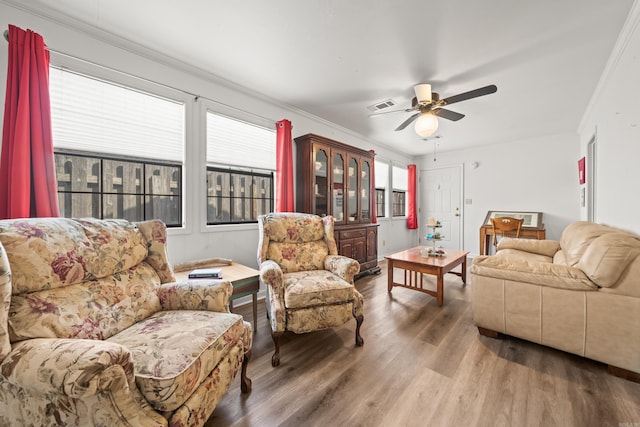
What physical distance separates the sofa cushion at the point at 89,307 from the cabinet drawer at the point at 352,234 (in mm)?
2331

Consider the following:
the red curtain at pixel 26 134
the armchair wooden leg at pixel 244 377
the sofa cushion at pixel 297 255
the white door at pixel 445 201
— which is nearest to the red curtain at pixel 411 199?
the white door at pixel 445 201

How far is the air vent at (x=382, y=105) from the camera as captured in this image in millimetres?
3062

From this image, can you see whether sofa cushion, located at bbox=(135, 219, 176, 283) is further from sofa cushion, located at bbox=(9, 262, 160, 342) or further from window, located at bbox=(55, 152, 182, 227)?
window, located at bbox=(55, 152, 182, 227)

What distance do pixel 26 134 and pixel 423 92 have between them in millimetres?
3078

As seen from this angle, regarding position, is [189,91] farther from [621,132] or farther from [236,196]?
[621,132]

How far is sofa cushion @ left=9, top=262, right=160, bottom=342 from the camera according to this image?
3.20 ft

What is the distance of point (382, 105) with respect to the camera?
3.15m

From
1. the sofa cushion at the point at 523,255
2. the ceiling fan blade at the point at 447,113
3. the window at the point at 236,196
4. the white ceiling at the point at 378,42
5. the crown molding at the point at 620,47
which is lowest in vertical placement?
the sofa cushion at the point at 523,255

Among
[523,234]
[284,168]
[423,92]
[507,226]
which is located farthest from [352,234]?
[523,234]

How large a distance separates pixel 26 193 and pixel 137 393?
1505 mm

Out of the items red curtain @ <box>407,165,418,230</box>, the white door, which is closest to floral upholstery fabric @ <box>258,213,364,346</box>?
red curtain @ <box>407,165,418,230</box>

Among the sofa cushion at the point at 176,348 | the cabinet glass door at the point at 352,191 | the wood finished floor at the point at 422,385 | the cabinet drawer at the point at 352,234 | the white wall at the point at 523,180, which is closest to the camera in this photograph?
the sofa cushion at the point at 176,348

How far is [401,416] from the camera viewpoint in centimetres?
127

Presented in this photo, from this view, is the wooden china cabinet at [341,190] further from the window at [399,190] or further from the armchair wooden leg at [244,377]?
the armchair wooden leg at [244,377]
